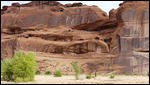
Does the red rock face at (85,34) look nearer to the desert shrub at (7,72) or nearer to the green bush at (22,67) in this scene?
the desert shrub at (7,72)

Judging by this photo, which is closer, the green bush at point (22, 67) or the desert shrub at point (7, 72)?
the green bush at point (22, 67)

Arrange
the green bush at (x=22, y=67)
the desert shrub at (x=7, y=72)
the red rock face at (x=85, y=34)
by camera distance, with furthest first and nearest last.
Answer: the red rock face at (x=85, y=34), the desert shrub at (x=7, y=72), the green bush at (x=22, y=67)

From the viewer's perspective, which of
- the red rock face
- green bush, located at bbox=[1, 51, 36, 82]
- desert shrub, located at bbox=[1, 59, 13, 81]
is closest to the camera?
green bush, located at bbox=[1, 51, 36, 82]

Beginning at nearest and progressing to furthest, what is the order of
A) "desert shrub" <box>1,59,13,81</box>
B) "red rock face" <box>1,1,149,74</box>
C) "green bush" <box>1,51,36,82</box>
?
"green bush" <box>1,51,36,82</box> < "desert shrub" <box>1,59,13,81</box> < "red rock face" <box>1,1,149,74</box>

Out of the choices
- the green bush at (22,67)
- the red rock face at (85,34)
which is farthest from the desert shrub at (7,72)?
the red rock face at (85,34)

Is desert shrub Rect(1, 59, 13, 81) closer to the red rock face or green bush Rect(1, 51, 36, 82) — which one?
green bush Rect(1, 51, 36, 82)

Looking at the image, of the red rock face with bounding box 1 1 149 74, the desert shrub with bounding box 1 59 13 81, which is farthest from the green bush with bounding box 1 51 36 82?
the red rock face with bounding box 1 1 149 74

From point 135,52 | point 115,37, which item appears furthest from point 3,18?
point 135,52

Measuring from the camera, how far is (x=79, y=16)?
70.9m

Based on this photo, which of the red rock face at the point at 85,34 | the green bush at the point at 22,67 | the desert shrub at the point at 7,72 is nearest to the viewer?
the green bush at the point at 22,67

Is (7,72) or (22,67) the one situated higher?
(22,67)

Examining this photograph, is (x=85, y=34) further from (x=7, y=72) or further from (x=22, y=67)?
(x=22, y=67)

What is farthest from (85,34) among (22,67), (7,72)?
(22,67)

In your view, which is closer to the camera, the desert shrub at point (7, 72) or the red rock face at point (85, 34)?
the desert shrub at point (7, 72)
